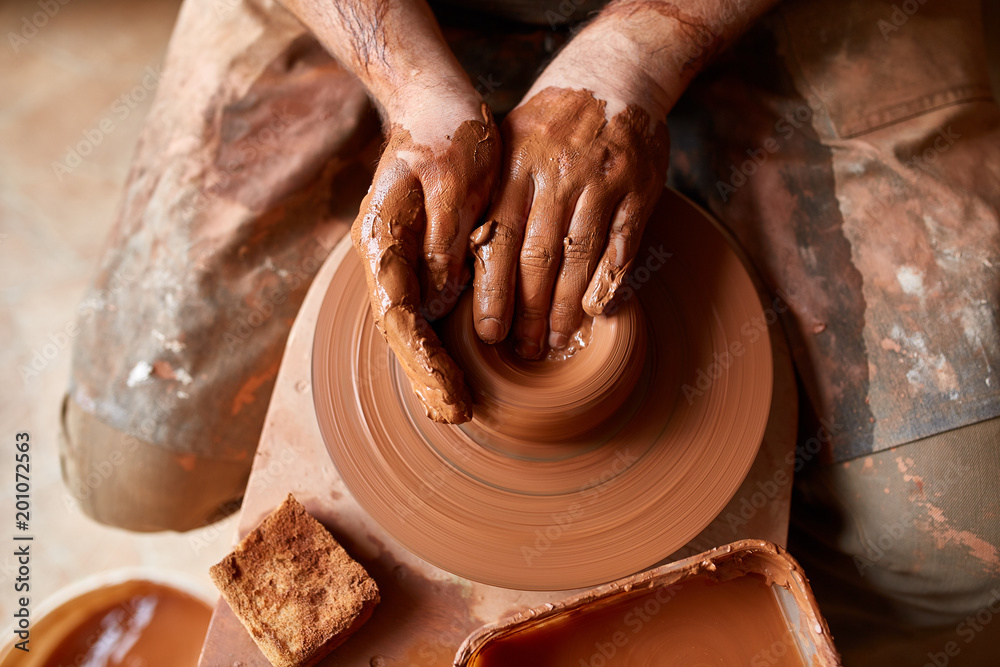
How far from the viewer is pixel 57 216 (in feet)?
10.8

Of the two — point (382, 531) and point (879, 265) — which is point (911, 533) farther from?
point (382, 531)

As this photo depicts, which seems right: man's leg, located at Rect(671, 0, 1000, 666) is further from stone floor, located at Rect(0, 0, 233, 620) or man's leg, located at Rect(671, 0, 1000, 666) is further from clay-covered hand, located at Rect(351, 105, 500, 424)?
stone floor, located at Rect(0, 0, 233, 620)

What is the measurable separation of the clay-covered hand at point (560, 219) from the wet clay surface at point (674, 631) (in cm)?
59

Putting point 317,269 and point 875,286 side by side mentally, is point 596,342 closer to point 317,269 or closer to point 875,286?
point 875,286

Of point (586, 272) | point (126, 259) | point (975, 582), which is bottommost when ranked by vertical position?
point (975, 582)

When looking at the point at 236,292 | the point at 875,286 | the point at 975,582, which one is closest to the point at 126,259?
the point at 236,292

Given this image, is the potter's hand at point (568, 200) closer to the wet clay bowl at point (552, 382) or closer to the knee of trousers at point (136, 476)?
the wet clay bowl at point (552, 382)

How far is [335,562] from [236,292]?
88 centimetres

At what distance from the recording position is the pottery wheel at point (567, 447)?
4.42 feet

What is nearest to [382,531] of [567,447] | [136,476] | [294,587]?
[294,587]

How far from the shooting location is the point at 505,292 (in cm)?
134

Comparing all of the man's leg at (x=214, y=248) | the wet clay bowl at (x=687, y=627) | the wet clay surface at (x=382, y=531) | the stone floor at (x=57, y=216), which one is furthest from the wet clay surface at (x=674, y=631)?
the stone floor at (x=57, y=216)

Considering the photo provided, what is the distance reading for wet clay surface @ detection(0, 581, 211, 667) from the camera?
1.85 m

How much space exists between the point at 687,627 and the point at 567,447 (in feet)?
1.48
